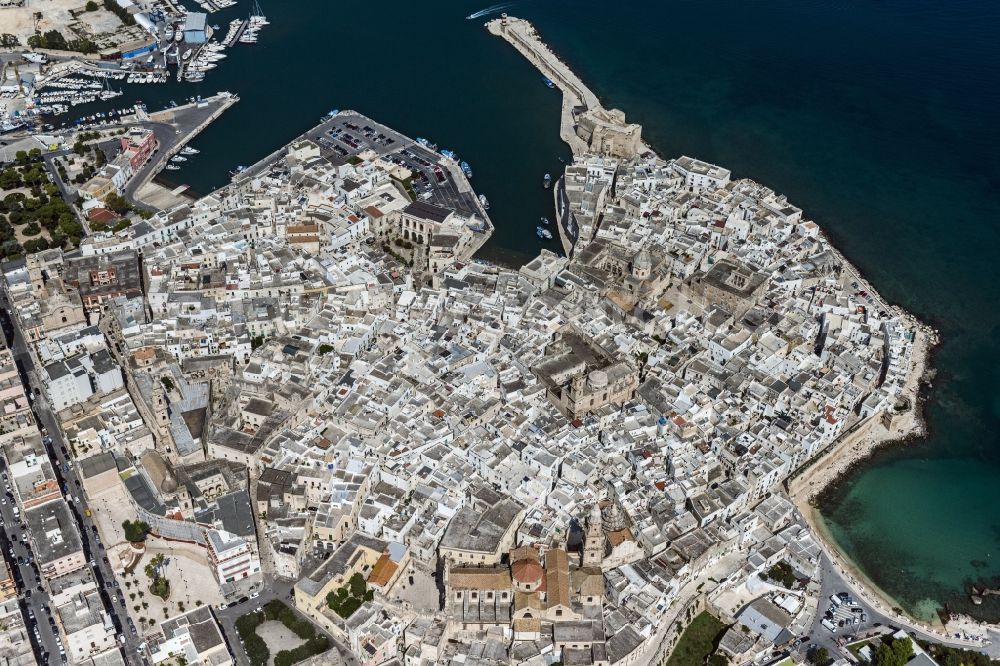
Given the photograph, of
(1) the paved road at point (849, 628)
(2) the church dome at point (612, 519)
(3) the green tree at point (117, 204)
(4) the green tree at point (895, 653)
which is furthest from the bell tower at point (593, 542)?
(3) the green tree at point (117, 204)

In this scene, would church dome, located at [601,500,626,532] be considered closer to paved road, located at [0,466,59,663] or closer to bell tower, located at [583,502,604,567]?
bell tower, located at [583,502,604,567]

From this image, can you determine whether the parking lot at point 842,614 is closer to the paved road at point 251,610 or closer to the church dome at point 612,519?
the church dome at point 612,519

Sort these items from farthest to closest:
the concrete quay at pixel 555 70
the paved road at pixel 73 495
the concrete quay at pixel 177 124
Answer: the concrete quay at pixel 555 70 < the concrete quay at pixel 177 124 < the paved road at pixel 73 495

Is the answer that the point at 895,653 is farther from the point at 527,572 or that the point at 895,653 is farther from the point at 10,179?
the point at 10,179

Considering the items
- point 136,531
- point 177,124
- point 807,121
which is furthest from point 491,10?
point 136,531

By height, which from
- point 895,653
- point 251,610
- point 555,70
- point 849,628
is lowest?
point 251,610
